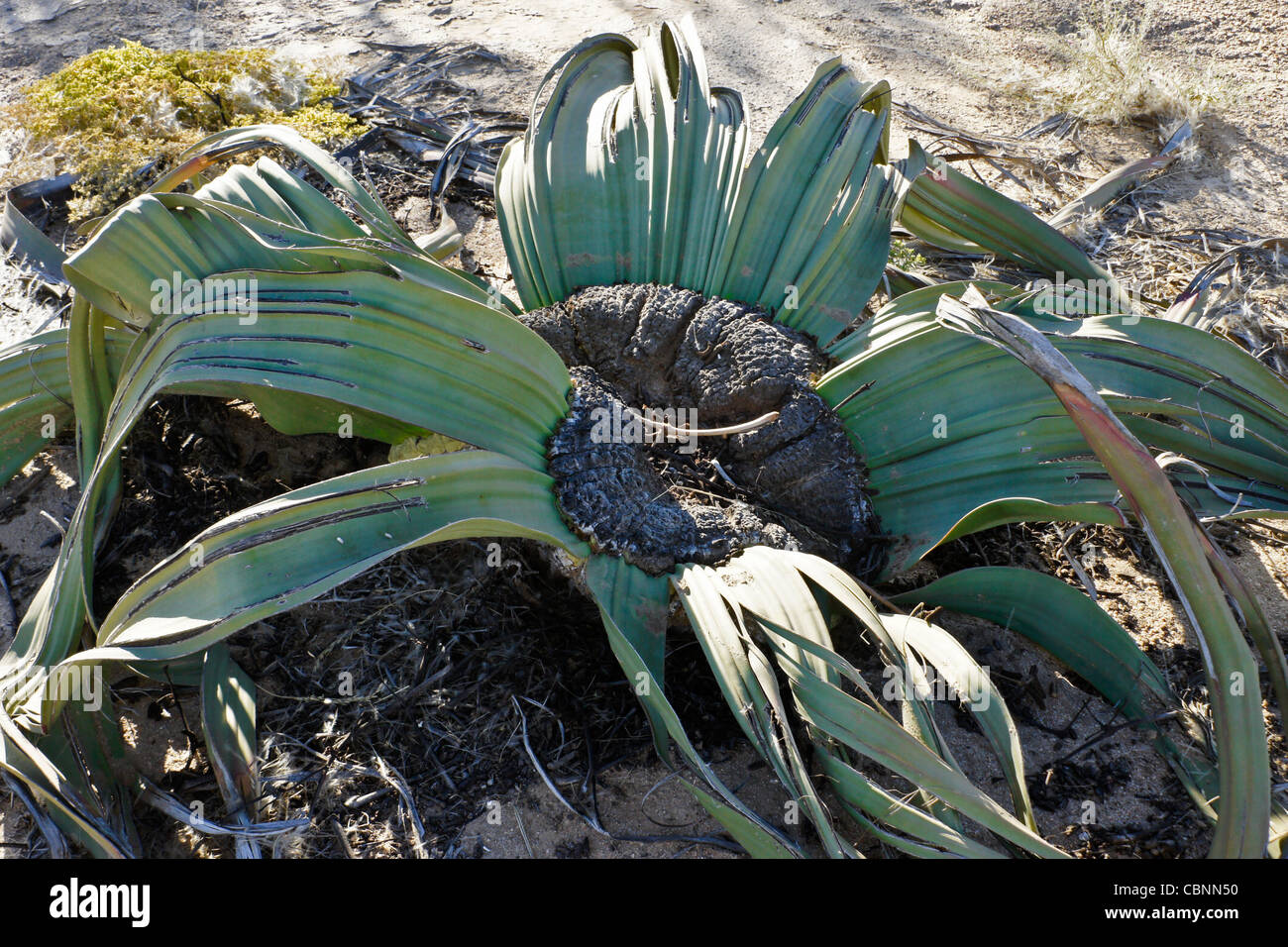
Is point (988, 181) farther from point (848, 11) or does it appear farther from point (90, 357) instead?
point (90, 357)

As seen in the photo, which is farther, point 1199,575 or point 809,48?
point 809,48

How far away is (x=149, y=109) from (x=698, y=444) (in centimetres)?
206

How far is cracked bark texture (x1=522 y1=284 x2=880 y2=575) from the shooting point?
166 cm

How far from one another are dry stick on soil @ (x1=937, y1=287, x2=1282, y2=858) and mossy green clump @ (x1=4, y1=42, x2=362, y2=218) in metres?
2.39

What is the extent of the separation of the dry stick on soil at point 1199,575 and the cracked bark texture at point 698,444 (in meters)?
0.66

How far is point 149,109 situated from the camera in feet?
9.18

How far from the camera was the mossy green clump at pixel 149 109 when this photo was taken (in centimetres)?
266
